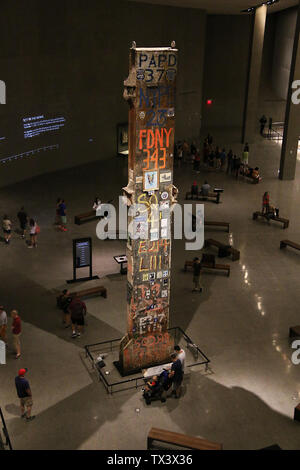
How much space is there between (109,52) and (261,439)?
80.5ft

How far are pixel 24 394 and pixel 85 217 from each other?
11.6 metres

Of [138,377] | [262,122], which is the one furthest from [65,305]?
[262,122]

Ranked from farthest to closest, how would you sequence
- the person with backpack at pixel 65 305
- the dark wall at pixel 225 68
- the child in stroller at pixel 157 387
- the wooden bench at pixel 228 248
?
1. the dark wall at pixel 225 68
2. the wooden bench at pixel 228 248
3. the person with backpack at pixel 65 305
4. the child in stroller at pixel 157 387

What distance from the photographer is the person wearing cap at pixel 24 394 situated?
1071 centimetres

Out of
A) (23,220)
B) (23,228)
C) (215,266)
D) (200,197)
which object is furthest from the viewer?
(200,197)

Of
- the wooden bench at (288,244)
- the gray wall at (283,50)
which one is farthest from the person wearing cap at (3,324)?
the gray wall at (283,50)

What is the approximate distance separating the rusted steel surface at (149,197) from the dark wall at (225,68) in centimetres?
3514

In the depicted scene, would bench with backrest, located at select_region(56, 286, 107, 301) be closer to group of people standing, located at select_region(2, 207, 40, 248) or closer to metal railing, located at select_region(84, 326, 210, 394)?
metal railing, located at select_region(84, 326, 210, 394)

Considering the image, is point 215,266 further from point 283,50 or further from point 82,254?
point 283,50

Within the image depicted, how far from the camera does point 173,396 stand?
12000 millimetres

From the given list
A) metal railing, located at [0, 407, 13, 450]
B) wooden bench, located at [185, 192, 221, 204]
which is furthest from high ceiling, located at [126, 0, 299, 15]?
metal railing, located at [0, 407, 13, 450]

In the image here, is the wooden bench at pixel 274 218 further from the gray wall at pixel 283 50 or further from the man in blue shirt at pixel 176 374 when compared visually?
the gray wall at pixel 283 50

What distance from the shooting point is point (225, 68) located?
147 feet
